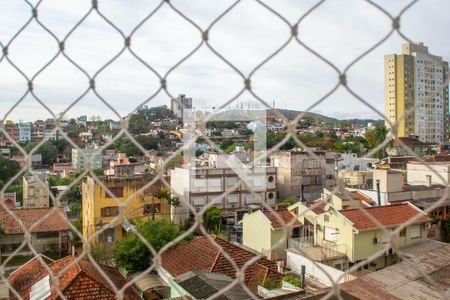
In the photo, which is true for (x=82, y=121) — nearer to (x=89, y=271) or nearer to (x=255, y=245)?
(x=89, y=271)

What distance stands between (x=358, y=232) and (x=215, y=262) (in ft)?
5.82

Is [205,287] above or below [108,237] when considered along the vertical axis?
above

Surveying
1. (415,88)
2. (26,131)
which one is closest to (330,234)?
(26,131)

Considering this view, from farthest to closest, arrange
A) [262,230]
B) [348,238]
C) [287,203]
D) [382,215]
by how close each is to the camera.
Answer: [287,203]
[262,230]
[348,238]
[382,215]

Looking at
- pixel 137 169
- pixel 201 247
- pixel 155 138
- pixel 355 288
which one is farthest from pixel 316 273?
pixel 137 169

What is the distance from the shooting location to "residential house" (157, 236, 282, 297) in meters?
4.14

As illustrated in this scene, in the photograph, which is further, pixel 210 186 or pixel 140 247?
pixel 210 186

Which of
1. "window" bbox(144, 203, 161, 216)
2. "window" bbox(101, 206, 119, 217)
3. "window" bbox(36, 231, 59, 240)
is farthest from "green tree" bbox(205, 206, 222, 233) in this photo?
"window" bbox(36, 231, 59, 240)

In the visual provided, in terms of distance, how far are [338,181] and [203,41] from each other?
27 cm

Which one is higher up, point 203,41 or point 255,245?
point 203,41

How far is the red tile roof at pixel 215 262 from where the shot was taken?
13.7 ft

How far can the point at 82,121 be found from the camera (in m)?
1.04

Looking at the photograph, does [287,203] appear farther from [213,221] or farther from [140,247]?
[140,247]

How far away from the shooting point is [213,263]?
14.8ft
